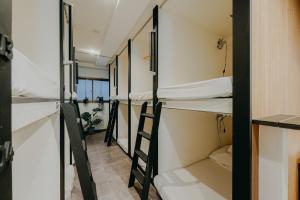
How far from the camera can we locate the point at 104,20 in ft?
8.13

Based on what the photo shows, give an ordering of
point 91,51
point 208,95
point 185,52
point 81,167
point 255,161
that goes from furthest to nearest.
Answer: point 91,51 → point 185,52 → point 81,167 → point 208,95 → point 255,161

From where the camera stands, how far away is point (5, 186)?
34 cm

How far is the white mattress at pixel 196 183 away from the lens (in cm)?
155

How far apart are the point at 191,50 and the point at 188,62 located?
214 millimetres

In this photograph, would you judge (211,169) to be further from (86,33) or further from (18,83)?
(86,33)

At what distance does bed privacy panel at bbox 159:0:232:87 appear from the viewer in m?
1.90

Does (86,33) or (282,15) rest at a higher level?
(86,33)

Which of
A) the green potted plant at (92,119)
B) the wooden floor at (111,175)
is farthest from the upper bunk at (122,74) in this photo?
the green potted plant at (92,119)

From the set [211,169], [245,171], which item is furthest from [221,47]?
[245,171]

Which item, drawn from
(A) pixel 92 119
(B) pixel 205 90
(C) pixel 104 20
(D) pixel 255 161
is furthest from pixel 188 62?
(A) pixel 92 119

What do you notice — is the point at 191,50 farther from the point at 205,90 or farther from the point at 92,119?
the point at 92,119

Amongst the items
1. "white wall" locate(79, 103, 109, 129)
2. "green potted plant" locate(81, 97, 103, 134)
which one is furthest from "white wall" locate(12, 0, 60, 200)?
"white wall" locate(79, 103, 109, 129)

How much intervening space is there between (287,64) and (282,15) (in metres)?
0.36

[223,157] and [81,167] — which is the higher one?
[81,167]
